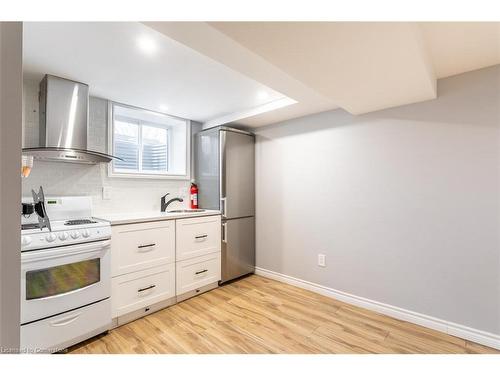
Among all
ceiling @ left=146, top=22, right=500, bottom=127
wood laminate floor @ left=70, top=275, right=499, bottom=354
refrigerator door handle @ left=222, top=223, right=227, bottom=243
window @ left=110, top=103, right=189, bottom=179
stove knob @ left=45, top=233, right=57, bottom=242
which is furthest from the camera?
refrigerator door handle @ left=222, top=223, right=227, bottom=243

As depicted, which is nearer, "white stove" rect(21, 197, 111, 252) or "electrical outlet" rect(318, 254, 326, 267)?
"white stove" rect(21, 197, 111, 252)

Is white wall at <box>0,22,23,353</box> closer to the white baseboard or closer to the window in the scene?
the window

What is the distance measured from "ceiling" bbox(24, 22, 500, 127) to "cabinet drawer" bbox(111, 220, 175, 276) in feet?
4.36

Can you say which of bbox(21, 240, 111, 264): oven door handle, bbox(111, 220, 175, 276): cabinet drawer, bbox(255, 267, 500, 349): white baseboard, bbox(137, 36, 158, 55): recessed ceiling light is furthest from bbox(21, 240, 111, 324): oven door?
bbox(255, 267, 500, 349): white baseboard

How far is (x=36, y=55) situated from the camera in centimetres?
161

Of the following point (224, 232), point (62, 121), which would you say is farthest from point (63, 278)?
point (224, 232)

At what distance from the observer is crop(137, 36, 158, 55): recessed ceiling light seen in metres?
1.42

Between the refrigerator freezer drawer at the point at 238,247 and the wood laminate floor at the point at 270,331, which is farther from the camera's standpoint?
the refrigerator freezer drawer at the point at 238,247

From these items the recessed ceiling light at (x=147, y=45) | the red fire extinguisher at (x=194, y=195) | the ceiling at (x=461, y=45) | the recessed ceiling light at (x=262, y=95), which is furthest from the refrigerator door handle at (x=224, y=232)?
the ceiling at (x=461, y=45)

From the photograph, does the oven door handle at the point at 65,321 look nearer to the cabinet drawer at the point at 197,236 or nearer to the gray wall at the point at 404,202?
the cabinet drawer at the point at 197,236

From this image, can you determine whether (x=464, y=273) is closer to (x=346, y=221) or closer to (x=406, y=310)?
(x=406, y=310)

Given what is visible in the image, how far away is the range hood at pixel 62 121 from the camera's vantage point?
1904 millimetres

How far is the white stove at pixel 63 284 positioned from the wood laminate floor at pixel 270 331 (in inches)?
7.2
